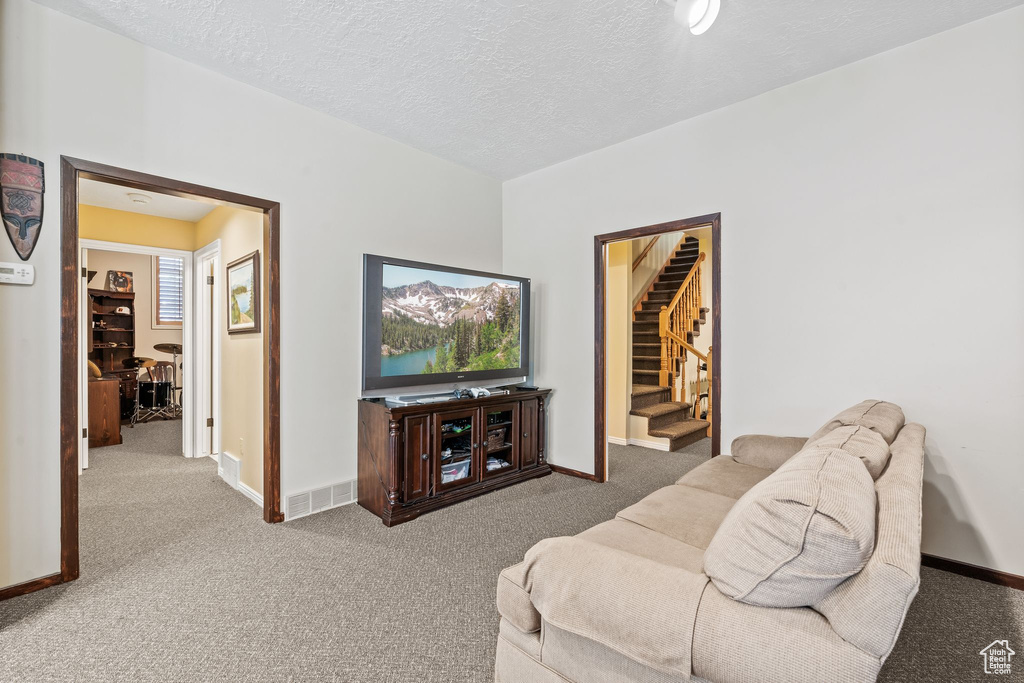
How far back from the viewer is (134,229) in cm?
461

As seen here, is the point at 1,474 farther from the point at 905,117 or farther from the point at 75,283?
the point at 905,117

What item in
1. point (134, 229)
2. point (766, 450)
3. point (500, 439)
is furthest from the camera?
point (134, 229)

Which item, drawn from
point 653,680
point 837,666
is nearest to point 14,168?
point 653,680

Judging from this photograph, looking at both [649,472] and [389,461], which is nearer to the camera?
[389,461]

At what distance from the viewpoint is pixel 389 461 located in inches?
122

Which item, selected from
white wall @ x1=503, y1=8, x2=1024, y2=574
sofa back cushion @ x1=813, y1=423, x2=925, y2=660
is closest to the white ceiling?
white wall @ x1=503, y1=8, x2=1024, y2=574

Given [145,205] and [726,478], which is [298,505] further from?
[145,205]

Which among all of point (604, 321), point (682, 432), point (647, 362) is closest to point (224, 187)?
point (604, 321)

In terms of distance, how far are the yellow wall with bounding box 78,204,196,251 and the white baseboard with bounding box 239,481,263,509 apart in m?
2.62

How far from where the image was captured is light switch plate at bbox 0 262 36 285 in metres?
2.13

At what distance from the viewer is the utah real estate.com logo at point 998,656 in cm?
170

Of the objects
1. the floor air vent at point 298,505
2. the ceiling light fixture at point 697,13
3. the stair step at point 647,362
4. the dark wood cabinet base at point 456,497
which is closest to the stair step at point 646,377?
the stair step at point 647,362

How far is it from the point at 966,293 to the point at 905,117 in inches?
38.6

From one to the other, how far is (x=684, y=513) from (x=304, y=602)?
67.4 inches
